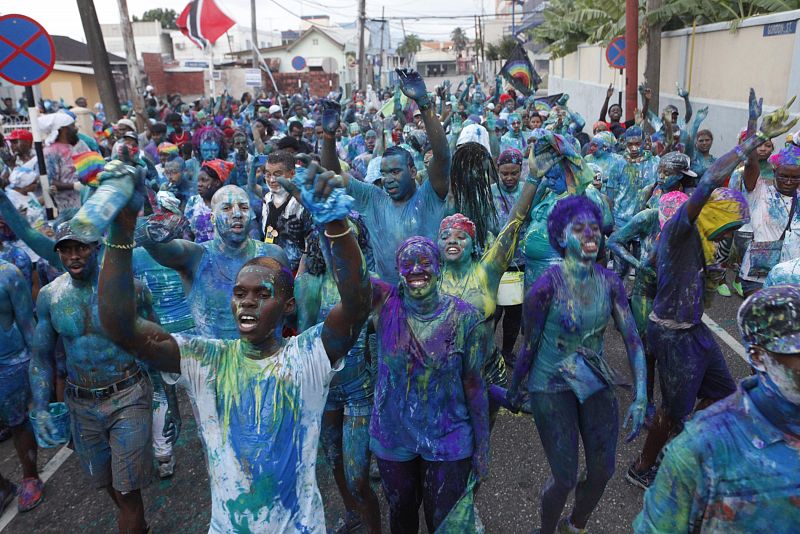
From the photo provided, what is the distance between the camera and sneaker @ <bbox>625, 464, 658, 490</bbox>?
3.95 meters

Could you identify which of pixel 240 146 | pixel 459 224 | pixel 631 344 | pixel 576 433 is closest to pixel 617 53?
pixel 240 146

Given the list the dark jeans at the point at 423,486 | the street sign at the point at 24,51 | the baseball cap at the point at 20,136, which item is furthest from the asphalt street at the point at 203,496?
the baseball cap at the point at 20,136

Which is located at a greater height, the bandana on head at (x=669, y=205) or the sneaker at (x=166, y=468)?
the bandana on head at (x=669, y=205)

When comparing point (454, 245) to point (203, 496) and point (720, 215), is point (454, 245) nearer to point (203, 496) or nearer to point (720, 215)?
point (720, 215)

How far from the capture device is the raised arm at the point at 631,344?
3002 millimetres

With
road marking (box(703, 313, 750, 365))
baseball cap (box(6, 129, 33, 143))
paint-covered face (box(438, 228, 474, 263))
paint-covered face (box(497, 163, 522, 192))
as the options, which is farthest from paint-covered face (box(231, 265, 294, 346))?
baseball cap (box(6, 129, 33, 143))

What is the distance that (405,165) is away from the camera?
4133 mm

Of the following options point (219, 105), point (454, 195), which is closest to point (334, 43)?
point (219, 105)

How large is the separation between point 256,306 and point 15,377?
2.75m

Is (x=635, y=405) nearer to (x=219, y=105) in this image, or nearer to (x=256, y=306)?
(x=256, y=306)

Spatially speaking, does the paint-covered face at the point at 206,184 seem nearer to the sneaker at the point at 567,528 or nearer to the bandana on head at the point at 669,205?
the bandana on head at the point at 669,205

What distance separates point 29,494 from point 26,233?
1.79 meters

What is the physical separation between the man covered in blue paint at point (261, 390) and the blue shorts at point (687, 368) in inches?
93.7

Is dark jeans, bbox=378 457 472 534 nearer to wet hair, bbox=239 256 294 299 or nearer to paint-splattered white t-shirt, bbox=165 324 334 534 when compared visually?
paint-splattered white t-shirt, bbox=165 324 334 534
